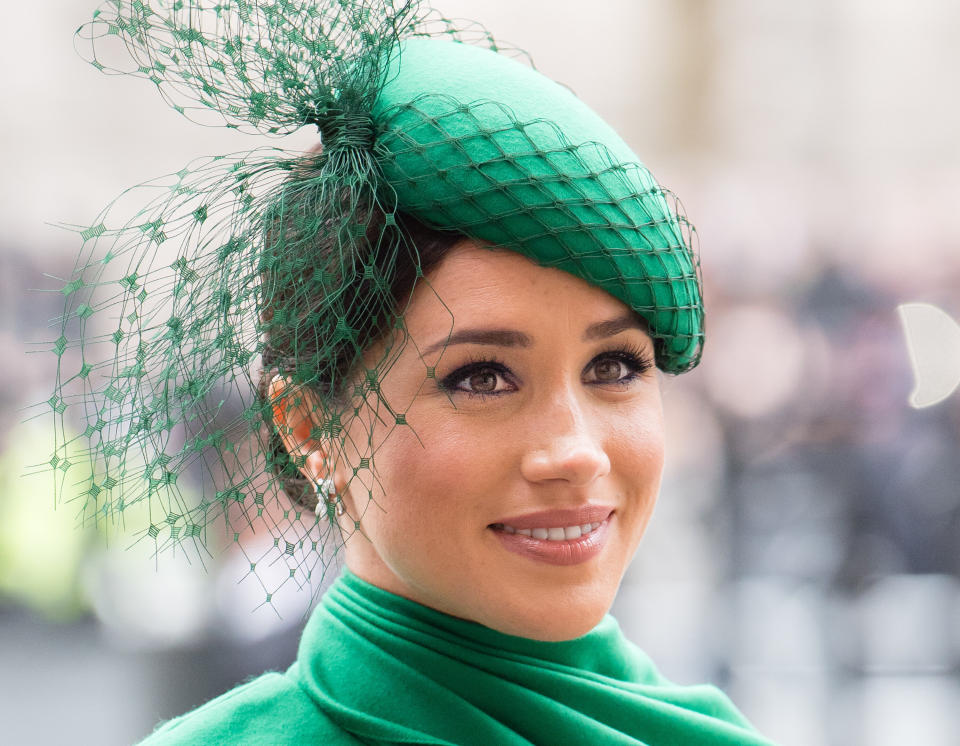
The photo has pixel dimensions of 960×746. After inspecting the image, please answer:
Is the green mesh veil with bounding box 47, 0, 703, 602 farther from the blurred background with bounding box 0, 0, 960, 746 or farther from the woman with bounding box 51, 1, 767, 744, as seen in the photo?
the blurred background with bounding box 0, 0, 960, 746

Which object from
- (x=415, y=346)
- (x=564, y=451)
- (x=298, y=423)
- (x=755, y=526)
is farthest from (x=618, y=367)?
(x=755, y=526)

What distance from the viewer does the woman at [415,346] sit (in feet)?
5.24

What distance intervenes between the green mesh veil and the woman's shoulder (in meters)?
0.25

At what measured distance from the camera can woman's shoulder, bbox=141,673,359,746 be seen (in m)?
1.70

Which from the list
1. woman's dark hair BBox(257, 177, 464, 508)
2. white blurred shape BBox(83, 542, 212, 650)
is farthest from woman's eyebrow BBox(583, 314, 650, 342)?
white blurred shape BBox(83, 542, 212, 650)

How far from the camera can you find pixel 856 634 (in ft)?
18.1

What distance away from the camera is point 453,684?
67.1 inches

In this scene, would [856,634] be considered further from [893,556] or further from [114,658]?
[114,658]

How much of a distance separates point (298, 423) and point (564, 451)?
424mm

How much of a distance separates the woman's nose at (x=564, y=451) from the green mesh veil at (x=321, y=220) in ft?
0.62

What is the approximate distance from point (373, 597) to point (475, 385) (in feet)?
1.30

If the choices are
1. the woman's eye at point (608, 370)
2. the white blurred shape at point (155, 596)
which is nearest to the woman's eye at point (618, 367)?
the woman's eye at point (608, 370)

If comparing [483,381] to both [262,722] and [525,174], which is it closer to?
[525,174]

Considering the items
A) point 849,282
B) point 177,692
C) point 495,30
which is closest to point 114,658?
point 177,692
